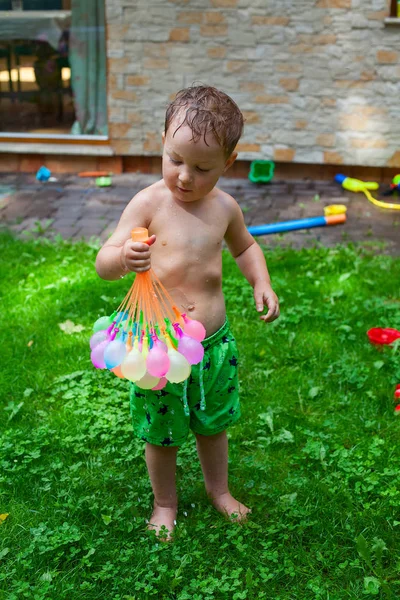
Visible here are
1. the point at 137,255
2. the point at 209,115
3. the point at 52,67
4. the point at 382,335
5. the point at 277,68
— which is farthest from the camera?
the point at 52,67

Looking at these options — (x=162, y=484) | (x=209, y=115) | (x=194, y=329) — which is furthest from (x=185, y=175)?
(x=162, y=484)

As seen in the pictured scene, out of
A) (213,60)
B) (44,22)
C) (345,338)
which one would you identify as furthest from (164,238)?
(44,22)

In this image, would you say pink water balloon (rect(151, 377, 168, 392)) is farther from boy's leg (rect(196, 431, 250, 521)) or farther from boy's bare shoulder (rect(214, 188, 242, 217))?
boy's bare shoulder (rect(214, 188, 242, 217))

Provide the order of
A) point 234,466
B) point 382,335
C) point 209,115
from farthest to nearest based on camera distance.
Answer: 1. point 382,335
2. point 234,466
3. point 209,115

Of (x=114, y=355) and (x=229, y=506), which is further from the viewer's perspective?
(x=229, y=506)

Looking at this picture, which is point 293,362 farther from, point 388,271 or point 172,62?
point 172,62

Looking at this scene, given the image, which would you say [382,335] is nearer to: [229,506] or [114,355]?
[229,506]

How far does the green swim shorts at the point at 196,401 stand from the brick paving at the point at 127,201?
9.93 feet

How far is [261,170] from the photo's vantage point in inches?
282

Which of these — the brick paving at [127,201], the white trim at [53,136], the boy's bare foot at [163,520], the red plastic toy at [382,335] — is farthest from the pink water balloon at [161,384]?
the white trim at [53,136]

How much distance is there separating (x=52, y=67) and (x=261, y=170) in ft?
7.53

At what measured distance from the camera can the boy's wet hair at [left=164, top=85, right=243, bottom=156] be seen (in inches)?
83.9

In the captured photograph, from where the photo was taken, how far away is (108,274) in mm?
2279

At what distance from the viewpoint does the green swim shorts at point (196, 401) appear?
2430 mm
